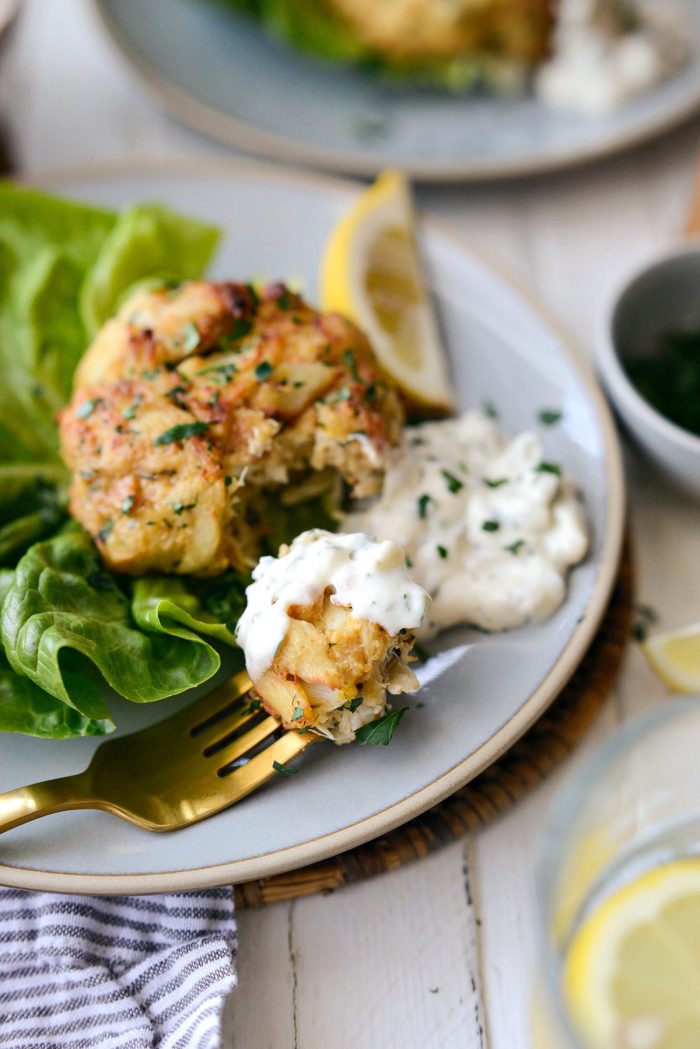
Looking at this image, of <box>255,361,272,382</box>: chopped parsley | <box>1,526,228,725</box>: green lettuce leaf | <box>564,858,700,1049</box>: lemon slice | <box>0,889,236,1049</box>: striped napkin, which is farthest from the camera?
<box>255,361,272,382</box>: chopped parsley

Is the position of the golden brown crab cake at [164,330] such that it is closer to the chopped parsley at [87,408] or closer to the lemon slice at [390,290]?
the chopped parsley at [87,408]

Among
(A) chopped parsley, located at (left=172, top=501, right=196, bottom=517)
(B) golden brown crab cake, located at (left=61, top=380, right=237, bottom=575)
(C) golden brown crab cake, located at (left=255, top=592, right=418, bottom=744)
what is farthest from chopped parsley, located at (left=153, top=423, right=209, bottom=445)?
(C) golden brown crab cake, located at (left=255, top=592, right=418, bottom=744)

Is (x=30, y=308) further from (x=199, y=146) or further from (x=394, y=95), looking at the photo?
(x=394, y=95)

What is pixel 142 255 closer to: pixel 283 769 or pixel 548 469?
pixel 548 469

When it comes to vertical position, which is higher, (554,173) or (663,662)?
(554,173)

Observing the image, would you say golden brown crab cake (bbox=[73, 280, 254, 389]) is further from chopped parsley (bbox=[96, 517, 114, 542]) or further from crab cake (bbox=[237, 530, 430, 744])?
crab cake (bbox=[237, 530, 430, 744])

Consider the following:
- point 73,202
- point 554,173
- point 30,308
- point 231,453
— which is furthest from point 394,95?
point 231,453
